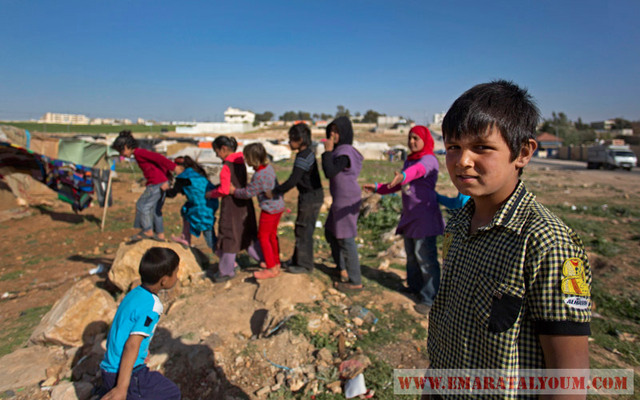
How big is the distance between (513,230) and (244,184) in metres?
3.51

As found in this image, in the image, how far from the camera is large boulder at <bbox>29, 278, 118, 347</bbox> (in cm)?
304

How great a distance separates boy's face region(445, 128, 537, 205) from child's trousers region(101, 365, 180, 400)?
1982mm

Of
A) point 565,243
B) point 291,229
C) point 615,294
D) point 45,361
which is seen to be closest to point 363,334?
point 565,243

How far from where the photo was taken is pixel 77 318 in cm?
315

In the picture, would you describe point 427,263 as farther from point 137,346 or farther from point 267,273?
point 137,346

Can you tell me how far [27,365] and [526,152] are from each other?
371 centimetres

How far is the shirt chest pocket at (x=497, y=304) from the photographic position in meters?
0.99

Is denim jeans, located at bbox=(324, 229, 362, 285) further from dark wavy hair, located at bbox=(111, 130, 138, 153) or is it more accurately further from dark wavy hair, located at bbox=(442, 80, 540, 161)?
dark wavy hair, located at bbox=(111, 130, 138, 153)

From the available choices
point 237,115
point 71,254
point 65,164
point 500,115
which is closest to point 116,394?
point 500,115

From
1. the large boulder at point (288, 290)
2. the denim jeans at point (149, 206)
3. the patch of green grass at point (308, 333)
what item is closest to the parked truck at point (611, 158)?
the large boulder at point (288, 290)

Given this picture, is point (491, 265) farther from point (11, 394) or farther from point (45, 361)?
point (45, 361)

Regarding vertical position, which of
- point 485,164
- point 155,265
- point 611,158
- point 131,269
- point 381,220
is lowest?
point 131,269

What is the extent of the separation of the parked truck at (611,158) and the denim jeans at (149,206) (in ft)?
91.5

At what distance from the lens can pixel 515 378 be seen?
3.37ft
